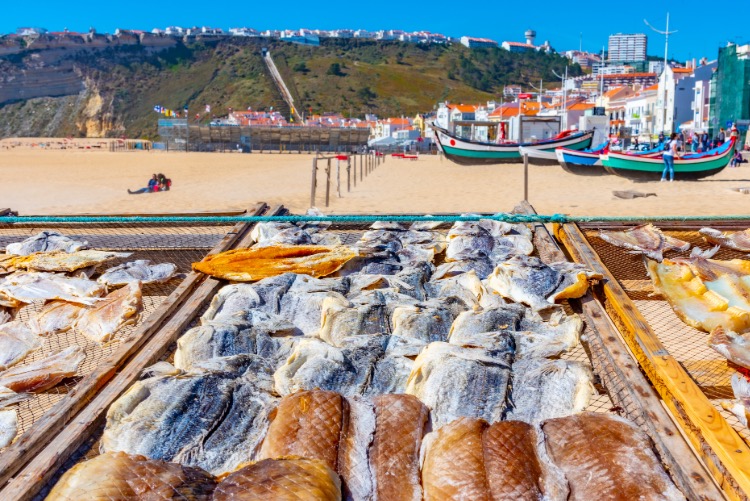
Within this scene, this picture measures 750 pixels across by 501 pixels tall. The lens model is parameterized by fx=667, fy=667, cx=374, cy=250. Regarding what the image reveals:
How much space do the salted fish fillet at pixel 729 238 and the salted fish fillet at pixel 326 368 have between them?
15.2ft

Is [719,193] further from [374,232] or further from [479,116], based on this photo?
[479,116]

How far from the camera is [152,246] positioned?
7555 mm

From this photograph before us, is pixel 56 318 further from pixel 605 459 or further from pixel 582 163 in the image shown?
pixel 582 163

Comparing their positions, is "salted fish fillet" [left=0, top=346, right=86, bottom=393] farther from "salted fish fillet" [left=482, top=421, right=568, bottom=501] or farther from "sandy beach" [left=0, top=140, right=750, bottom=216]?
"sandy beach" [left=0, top=140, right=750, bottom=216]

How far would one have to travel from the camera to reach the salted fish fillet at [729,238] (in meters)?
6.86

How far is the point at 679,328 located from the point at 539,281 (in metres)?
1.50

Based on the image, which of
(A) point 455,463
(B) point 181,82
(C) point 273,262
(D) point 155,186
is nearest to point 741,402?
(A) point 455,463

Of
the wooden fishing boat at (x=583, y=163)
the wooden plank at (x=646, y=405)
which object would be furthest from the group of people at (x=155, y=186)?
the wooden plank at (x=646, y=405)

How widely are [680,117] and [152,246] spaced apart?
68972 millimetres

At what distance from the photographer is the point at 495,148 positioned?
1344 inches

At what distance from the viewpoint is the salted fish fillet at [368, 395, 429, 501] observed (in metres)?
2.83

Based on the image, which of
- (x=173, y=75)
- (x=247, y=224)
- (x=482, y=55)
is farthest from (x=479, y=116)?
(x=482, y=55)

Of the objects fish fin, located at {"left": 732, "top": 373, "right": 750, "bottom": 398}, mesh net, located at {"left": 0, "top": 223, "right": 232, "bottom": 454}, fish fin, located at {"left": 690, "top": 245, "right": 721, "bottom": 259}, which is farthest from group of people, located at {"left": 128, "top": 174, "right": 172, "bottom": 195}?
fish fin, located at {"left": 732, "top": 373, "right": 750, "bottom": 398}

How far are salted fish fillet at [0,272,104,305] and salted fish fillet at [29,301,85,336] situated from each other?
0.08 m
